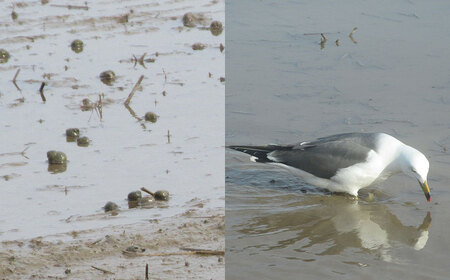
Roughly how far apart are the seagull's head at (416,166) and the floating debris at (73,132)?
11.1 ft

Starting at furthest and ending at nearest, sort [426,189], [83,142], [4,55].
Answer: [4,55]
[83,142]
[426,189]

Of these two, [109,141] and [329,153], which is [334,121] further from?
[109,141]

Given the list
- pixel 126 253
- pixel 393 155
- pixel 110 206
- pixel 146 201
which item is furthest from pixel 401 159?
pixel 126 253

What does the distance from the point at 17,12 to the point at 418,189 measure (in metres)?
8.37

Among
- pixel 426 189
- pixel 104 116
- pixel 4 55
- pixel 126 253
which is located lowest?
pixel 126 253

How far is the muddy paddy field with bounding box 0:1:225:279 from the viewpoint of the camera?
5836mm

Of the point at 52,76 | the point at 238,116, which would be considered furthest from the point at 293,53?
the point at 52,76

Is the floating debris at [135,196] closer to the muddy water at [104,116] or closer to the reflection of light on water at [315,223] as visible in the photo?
the muddy water at [104,116]

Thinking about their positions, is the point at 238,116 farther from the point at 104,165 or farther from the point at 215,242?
the point at 215,242

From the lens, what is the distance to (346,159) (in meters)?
7.52

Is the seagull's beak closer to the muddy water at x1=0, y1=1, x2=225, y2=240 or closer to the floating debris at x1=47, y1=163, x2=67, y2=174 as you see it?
the muddy water at x1=0, y1=1, x2=225, y2=240

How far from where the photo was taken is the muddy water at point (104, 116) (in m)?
6.80

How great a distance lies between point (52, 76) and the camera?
1038 centimetres

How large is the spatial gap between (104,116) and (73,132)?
0.69 metres
